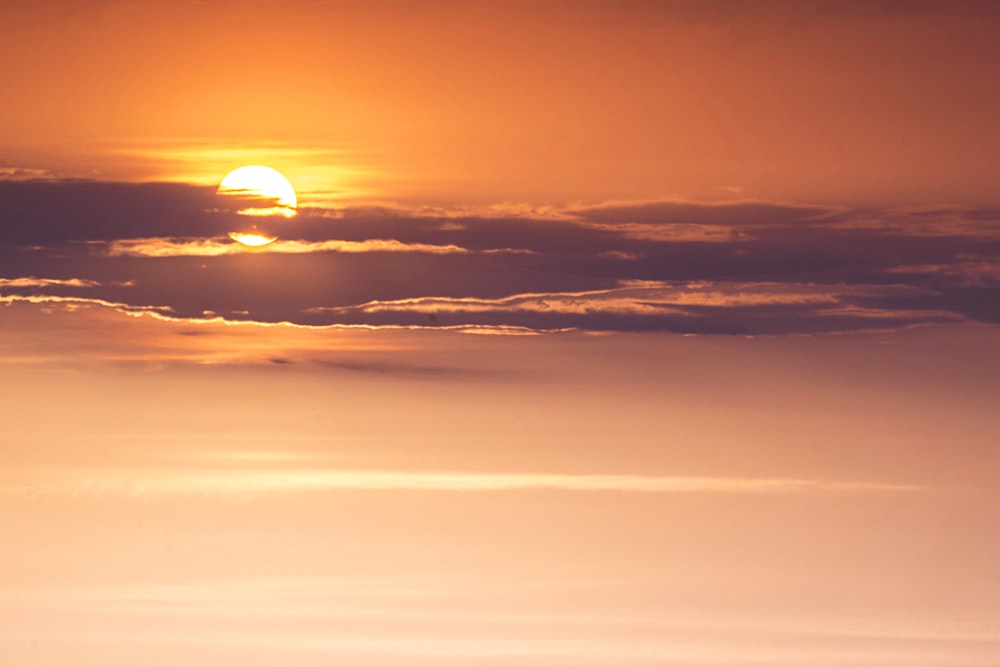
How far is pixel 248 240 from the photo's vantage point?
905 centimetres

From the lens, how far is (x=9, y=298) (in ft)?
29.0

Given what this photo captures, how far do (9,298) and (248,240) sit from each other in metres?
3.56

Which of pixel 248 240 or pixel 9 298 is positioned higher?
pixel 248 240
